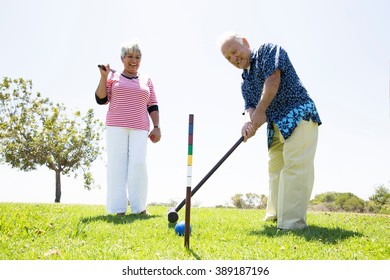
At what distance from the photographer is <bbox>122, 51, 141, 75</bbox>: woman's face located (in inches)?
228

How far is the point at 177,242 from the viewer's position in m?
3.63

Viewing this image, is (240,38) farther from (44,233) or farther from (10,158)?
(10,158)

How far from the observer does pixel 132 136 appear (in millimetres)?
5914

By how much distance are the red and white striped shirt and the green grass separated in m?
1.52

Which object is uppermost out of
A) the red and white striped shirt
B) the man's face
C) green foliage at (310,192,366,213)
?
the man's face

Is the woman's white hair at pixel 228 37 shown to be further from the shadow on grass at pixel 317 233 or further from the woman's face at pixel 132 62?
the shadow on grass at pixel 317 233

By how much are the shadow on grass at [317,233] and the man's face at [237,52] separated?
6.19 feet

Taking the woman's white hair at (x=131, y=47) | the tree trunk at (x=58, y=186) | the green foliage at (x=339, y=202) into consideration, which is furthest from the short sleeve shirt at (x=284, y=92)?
the tree trunk at (x=58, y=186)

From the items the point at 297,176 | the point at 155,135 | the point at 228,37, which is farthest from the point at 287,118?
the point at 155,135

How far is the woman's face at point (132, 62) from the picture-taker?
19.0ft

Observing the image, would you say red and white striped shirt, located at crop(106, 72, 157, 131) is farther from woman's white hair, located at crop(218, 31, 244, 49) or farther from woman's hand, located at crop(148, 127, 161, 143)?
woman's white hair, located at crop(218, 31, 244, 49)

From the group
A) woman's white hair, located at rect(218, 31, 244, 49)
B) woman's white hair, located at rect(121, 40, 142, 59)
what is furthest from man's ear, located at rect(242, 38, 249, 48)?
woman's white hair, located at rect(121, 40, 142, 59)

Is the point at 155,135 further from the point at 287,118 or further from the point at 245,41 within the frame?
the point at 287,118
